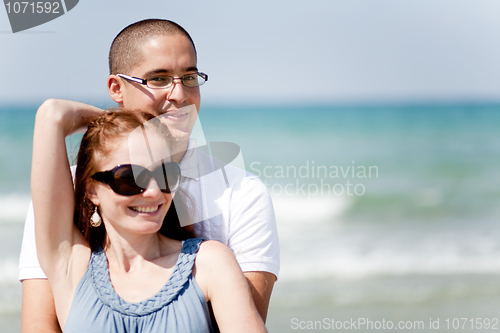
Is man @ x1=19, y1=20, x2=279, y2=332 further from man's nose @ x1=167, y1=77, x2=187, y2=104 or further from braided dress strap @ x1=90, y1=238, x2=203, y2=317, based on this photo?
braided dress strap @ x1=90, y1=238, x2=203, y2=317

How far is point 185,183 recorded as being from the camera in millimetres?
2717

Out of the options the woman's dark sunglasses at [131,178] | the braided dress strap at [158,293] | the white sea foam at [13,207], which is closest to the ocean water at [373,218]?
the white sea foam at [13,207]

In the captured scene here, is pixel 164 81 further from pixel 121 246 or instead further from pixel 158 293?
pixel 158 293

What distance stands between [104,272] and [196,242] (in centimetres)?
41

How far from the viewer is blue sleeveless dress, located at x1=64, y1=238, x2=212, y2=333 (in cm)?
200

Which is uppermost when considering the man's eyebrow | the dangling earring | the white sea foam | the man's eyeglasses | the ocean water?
the man's eyebrow

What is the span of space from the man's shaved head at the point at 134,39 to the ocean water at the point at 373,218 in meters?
0.69

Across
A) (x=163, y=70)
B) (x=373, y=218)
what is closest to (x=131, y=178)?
(x=163, y=70)

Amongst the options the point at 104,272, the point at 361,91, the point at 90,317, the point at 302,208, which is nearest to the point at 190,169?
the point at 104,272

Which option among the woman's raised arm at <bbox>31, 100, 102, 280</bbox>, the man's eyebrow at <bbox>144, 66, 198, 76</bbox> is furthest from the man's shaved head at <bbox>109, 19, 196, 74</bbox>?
the woman's raised arm at <bbox>31, 100, 102, 280</bbox>

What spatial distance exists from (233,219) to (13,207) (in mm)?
10920

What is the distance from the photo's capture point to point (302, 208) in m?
12.1

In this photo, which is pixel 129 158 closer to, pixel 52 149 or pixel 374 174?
pixel 52 149

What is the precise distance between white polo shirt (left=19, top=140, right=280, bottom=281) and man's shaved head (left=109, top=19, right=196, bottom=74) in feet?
2.43
